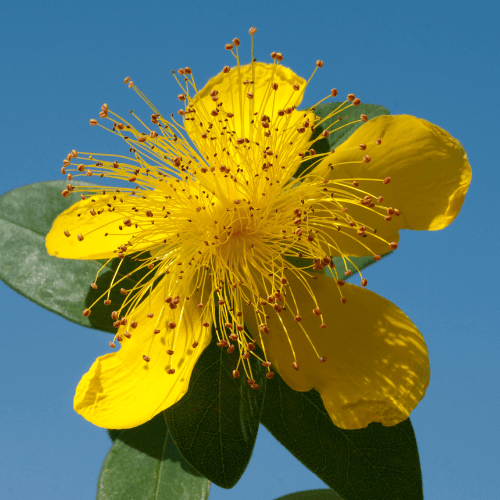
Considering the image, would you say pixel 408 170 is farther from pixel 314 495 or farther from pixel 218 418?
pixel 314 495

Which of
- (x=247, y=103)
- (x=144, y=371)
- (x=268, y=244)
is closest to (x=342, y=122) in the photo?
(x=247, y=103)

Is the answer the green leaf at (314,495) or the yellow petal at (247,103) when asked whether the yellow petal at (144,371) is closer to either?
the yellow petal at (247,103)

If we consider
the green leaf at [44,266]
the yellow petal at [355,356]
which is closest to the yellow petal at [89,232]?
the green leaf at [44,266]

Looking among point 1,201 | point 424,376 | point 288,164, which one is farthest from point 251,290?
point 1,201

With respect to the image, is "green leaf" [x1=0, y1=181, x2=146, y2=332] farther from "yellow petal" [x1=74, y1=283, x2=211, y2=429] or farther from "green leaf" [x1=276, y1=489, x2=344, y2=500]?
"green leaf" [x1=276, y1=489, x2=344, y2=500]

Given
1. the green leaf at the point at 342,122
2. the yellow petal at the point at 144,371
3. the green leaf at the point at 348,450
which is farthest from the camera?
the green leaf at the point at 342,122
